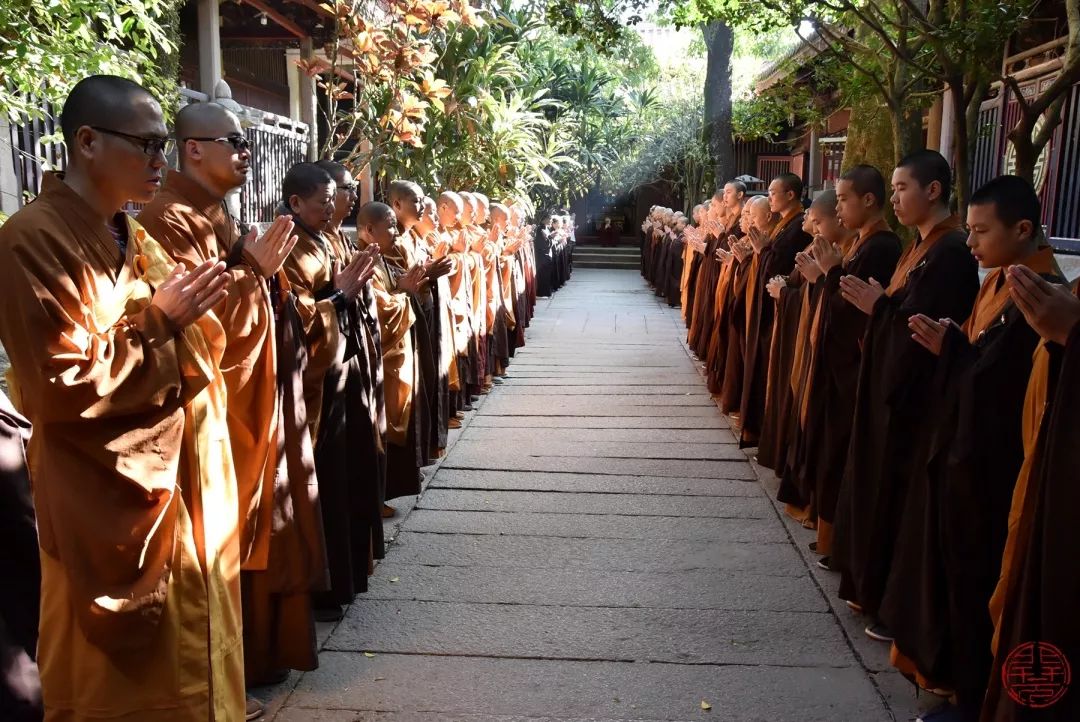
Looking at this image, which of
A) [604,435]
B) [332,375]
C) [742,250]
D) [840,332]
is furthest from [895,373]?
[742,250]

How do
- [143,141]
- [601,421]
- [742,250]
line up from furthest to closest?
[601,421] → [742,250] → [143,141]

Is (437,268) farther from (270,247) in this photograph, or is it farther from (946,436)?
(946,436)

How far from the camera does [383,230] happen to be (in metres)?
5.11

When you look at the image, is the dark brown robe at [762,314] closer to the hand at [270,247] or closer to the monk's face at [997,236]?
the monk's face at [997,236]

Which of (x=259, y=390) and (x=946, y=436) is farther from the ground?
(x=259, y=390)

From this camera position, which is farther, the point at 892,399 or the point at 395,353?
the point at 395,353

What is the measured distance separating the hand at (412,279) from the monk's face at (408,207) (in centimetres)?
83

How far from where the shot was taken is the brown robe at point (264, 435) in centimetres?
293

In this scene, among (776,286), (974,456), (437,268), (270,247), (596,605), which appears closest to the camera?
(974,456)

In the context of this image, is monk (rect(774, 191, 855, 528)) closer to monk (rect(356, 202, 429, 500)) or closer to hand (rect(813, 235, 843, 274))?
hand (rect(813, 235, 843, 274))

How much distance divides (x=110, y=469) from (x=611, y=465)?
4.25 m

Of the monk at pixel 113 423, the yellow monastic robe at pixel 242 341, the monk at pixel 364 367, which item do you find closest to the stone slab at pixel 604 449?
the monk at pixel 364 367

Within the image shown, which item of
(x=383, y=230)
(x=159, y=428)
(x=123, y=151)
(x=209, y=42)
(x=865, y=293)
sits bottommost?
(x=159, y=428)

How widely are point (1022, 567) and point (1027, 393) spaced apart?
493 mm
